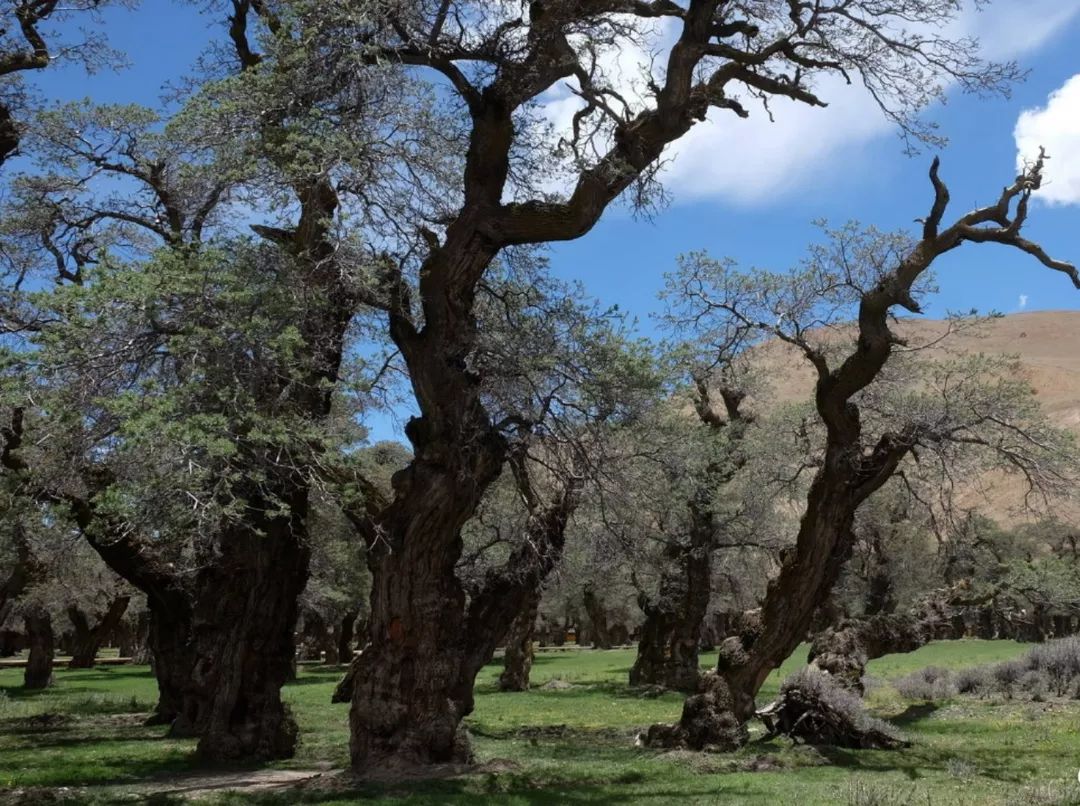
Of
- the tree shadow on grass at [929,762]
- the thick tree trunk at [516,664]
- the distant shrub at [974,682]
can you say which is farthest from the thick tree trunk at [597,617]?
the tree shadow on grass at [929,762]

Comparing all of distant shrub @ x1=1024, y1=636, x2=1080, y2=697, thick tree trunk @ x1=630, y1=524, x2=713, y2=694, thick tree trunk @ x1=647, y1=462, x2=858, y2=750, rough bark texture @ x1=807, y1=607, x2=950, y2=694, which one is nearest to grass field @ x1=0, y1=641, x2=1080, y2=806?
thick tree trunk @ x1=647, y1=462, x2=858, y2=750

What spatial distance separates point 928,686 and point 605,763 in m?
14.1

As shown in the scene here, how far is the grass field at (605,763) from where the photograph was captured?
10.4 m

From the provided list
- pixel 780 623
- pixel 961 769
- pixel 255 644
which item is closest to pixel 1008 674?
pixel 780 623

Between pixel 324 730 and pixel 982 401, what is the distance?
1325cm

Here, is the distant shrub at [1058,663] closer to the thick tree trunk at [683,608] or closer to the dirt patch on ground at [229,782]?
the thick tree trunk at [683,608]

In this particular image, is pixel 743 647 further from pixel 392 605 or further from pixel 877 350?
pixel 392 605

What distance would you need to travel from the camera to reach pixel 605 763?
1352 cm

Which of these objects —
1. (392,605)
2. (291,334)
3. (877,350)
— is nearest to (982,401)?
(877,350)

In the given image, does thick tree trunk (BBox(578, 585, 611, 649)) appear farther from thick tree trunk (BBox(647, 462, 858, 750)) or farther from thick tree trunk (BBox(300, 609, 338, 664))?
thick tree trunk (BBox(647, 462, 858, 750))

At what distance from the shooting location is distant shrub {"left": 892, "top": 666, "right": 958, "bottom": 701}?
2408 cm

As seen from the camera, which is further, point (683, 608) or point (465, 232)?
point (683, 608)

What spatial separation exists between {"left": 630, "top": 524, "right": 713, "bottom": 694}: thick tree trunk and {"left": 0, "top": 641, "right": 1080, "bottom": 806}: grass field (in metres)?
4.27

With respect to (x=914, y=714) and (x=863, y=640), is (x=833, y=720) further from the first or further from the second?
(x=914, y=714)
